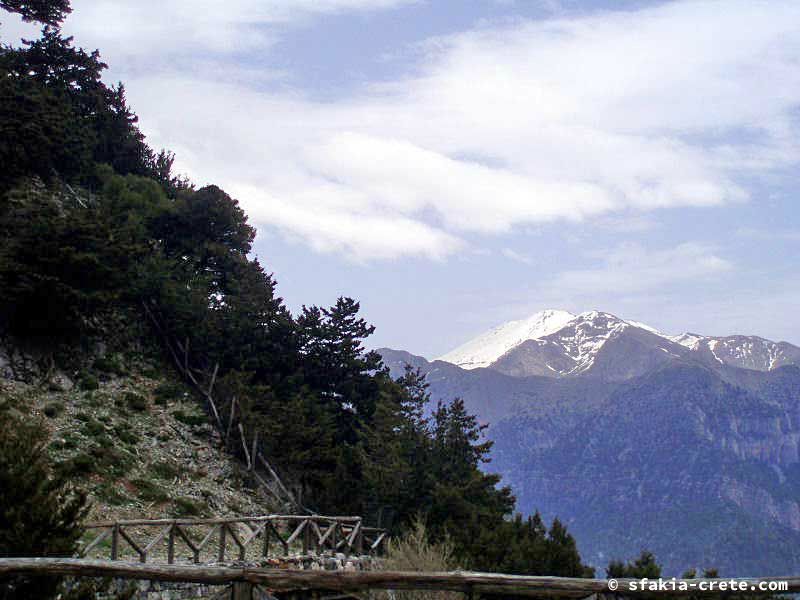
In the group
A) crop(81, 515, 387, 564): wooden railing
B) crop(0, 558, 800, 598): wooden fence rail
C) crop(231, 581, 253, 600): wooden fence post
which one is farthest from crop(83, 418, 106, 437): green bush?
crop(231, 581, 253, 600): wooden fence post

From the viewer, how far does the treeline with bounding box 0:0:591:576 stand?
1426 inches

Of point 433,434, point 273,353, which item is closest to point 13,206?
point 273,353

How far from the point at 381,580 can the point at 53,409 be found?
30.5m

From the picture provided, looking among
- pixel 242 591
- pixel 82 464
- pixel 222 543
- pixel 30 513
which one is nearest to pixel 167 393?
pixel 82 464

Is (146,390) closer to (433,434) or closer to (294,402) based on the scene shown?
(294,402)

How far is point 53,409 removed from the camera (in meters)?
33.6

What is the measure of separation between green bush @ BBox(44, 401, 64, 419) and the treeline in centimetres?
438

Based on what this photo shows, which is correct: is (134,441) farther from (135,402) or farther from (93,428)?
(135,402)

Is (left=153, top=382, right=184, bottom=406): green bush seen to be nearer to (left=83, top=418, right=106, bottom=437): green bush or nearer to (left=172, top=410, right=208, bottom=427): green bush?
(left=172, top=410, right=208, bottom=427): green bush

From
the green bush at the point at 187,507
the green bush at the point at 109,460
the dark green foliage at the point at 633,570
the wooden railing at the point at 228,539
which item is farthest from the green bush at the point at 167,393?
the dark green foliage at the point at 633,570

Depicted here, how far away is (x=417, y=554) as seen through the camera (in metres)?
25.7

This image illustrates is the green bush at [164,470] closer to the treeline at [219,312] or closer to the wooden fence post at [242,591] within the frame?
the treeline at [219,312]

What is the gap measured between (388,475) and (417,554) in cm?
1180

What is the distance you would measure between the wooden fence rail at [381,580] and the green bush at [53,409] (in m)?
28.5
